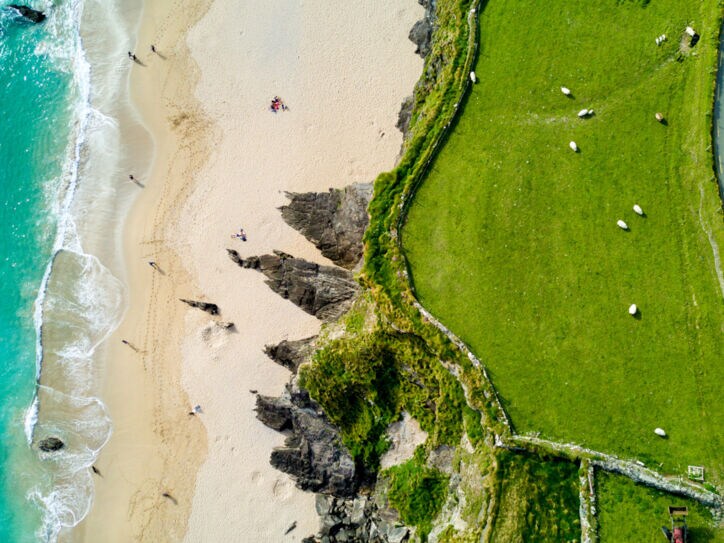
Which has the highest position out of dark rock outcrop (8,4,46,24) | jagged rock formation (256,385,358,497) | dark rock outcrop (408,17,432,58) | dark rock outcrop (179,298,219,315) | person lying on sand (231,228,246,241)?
dark rock outcrop (408,17,432,58)

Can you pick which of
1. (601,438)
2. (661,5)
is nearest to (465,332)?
(601,438)

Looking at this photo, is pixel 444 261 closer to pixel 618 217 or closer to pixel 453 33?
pixel 618 217

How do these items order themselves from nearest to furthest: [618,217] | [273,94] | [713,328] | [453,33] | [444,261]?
[713,328], [618,217], [444,261], [453,33], [273,94]

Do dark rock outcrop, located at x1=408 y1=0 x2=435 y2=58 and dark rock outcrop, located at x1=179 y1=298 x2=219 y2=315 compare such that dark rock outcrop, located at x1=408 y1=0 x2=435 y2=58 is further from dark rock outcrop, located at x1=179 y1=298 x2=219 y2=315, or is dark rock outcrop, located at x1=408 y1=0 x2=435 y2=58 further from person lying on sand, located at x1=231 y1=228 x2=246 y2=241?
dark rock outcrop, located at x1=179 y1=298 x2=219 y2=315

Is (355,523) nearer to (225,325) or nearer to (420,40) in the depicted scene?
(225,325)

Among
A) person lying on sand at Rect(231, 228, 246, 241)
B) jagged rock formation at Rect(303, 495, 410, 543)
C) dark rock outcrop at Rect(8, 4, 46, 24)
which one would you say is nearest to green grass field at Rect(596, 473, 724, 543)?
jagged rock formation at Rect(303, 495, 410, 543)

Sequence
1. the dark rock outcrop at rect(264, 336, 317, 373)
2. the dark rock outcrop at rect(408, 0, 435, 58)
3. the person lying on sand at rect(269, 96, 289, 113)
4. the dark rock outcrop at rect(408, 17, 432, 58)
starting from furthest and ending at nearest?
the person lying on sand at rect(269, 96, 289, 113) < the dark rock outcrop at rect(408, 17, 432, 58) < the dark rock outcrop at rect(408, 0, 435, 58) < the dark rock outcrop at rect(264, 336, 317, 373)

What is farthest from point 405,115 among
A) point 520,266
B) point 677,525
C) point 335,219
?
point 677,525
